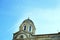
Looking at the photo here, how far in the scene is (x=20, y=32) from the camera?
143ft

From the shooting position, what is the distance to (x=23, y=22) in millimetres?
44812

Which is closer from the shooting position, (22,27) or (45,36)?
(45,36)

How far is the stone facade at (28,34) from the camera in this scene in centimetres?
4097

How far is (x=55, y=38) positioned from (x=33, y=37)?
207 inches

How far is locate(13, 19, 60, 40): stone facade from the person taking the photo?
41.0m

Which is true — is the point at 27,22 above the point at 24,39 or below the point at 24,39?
above

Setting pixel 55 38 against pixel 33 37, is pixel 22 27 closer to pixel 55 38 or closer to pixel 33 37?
pixel 33 37

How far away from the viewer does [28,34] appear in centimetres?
4288

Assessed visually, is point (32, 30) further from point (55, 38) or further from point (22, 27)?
point (55, 38)

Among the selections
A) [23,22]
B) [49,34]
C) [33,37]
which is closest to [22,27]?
[23,22]

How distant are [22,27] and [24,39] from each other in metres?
3.38

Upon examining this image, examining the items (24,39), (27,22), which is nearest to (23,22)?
(27,22)

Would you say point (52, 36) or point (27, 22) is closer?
point (52, 36)

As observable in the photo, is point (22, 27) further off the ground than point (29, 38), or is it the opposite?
point (22, 27)
